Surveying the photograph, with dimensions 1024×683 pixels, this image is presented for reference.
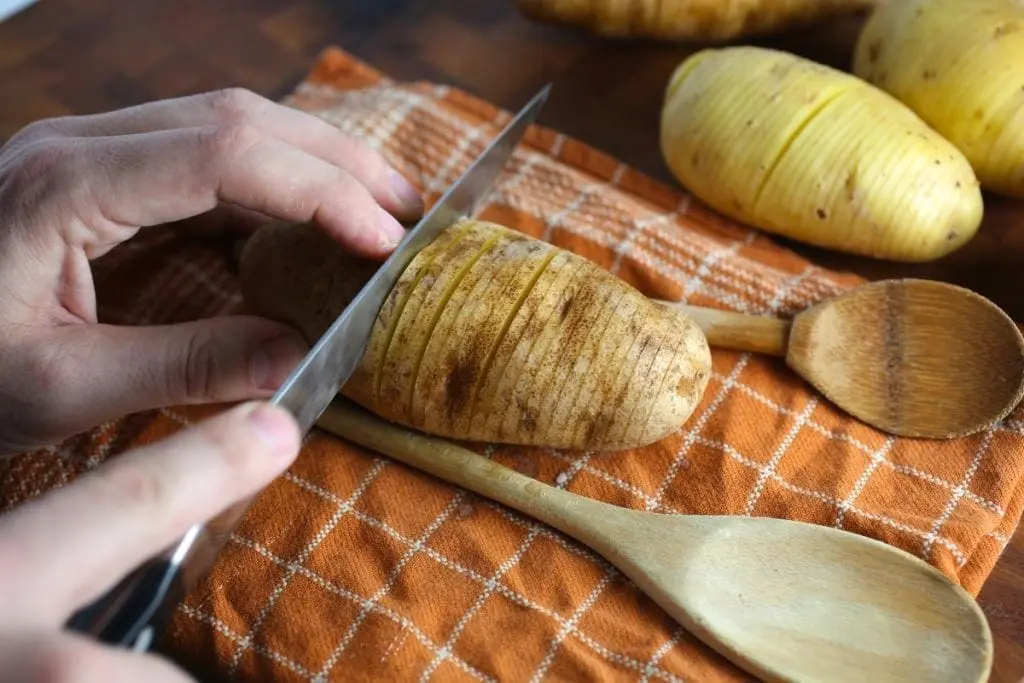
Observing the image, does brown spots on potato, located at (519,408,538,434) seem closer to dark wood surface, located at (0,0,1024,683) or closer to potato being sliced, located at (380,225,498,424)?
potato being sliced, located at (380,225,498,424)

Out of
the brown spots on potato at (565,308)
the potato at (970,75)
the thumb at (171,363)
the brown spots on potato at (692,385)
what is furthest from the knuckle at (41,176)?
the potato at (970,75)

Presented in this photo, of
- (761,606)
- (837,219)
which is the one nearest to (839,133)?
(837,219)

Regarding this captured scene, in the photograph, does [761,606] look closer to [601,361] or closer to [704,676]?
[704,676]

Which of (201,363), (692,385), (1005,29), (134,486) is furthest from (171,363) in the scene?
(1005,29)

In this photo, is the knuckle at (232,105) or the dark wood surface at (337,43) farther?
the dark wood surface at (337,43)

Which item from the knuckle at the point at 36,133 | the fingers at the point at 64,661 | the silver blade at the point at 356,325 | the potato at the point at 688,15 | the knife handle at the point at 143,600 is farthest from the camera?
the potato at the point at 688,15

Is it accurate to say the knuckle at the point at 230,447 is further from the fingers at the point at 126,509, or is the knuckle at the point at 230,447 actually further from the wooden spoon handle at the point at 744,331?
the wooden spoon handle at the point at 744,331
